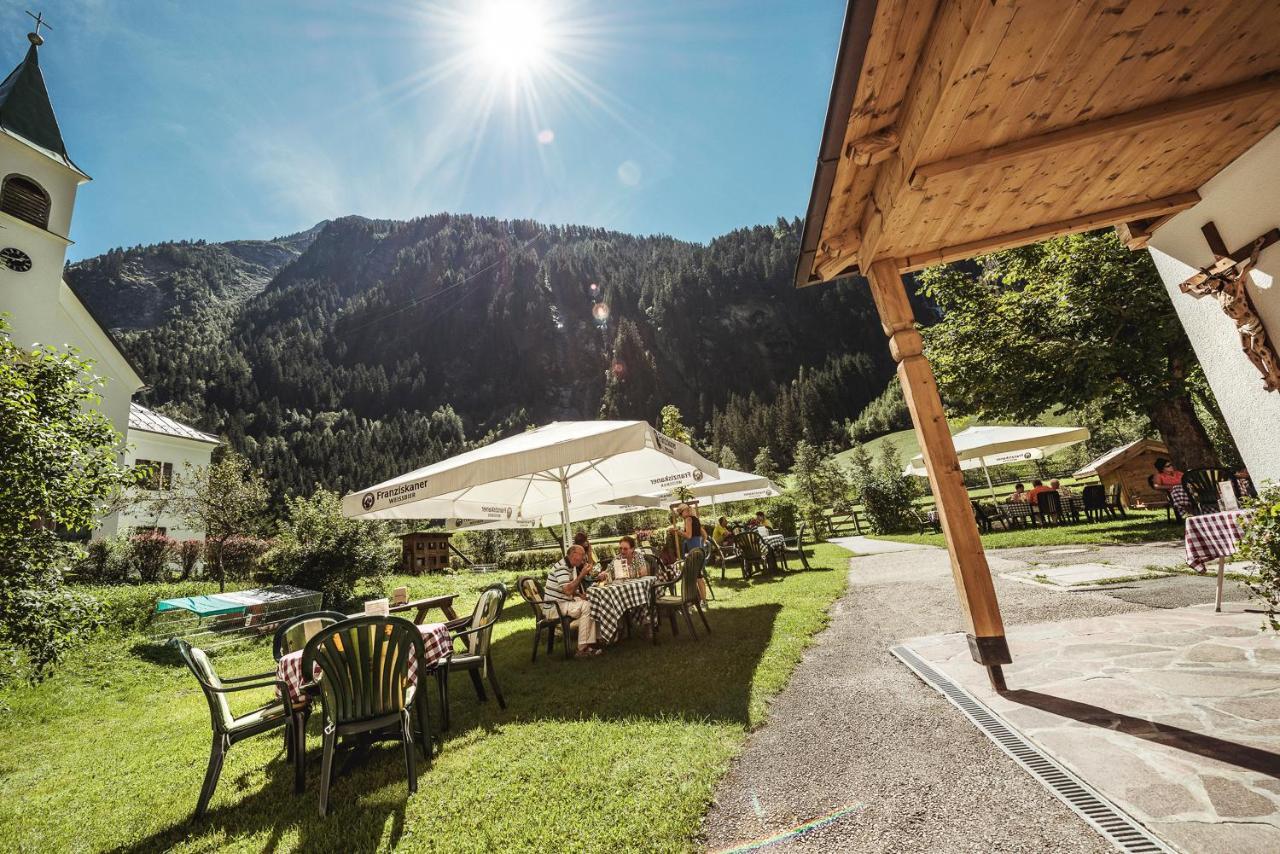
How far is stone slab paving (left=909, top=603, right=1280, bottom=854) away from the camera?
1.97 meters

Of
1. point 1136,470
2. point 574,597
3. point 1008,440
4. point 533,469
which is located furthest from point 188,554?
point 1136,470

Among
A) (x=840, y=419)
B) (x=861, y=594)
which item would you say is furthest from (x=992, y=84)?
(x=840, y=419)

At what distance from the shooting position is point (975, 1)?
7.05 ft

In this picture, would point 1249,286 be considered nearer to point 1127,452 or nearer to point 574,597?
point 574,597

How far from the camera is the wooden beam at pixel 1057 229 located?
4.07 m

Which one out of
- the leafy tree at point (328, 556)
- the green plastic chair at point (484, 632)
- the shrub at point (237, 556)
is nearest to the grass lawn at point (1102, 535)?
the green plastic chair at point (484, 632)

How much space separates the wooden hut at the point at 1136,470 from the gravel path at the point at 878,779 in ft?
60.2

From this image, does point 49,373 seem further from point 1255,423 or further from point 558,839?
point 1255,423

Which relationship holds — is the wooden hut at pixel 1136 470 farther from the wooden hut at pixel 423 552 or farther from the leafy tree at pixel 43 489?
the leafy tree at pixel 43 489

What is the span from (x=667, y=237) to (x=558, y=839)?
153m

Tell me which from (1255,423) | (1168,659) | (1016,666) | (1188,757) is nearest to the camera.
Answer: (1188,757)

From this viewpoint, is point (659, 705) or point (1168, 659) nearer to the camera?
point (1168, 659)

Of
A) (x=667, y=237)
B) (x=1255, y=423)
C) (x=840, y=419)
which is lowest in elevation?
(x=1255, y=423)

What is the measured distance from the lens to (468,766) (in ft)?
10.9
